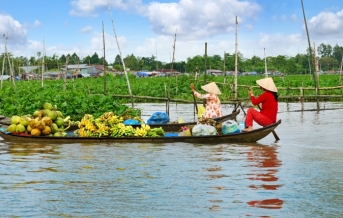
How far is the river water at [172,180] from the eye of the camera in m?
5.27

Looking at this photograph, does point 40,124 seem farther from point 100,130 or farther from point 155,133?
point 155,133

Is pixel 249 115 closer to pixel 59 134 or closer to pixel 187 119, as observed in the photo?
pixel 59 134

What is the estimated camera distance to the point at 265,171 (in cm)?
728

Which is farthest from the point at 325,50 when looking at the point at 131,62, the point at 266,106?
the point at 266,106

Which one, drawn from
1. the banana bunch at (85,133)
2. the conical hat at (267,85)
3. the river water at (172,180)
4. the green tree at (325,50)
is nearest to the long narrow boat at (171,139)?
the river water at (172,180)

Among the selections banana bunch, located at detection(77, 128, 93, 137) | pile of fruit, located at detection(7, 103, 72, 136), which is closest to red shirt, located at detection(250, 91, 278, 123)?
banana bunch, located at detection(77, 128, 93, 137)

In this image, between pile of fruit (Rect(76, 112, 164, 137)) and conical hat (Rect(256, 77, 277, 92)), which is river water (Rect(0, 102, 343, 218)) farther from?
conical hat (Rect(256, 77, 277, 92))

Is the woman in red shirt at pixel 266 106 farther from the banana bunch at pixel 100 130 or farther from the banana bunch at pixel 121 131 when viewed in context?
the banana bunch at pixel 100 130

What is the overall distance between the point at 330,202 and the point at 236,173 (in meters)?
1.78

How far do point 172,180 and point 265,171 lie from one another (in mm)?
1314

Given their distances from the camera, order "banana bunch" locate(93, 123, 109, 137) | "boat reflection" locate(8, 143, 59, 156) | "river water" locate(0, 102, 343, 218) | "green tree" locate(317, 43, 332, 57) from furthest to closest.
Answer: "green tree" locate(317, 43, 332, 57)
"banana bunch" locate(93, 123, 109, 137)
"boat reflection" locate(8, 143, 59, 156)
"river water" locate(0, 102, 343, 218)

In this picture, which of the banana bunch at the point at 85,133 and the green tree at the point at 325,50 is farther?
the green tree at the point at 325,50

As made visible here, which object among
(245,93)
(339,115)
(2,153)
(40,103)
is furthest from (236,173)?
(245,93)

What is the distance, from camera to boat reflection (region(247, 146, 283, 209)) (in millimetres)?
5492
